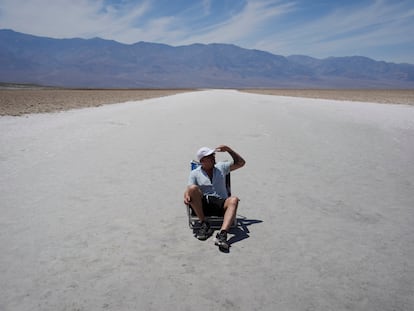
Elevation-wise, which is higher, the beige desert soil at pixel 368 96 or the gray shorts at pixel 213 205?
the gray shorts at pixel 213 205

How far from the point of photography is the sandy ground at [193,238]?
316 cm

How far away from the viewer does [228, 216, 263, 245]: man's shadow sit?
431 cm

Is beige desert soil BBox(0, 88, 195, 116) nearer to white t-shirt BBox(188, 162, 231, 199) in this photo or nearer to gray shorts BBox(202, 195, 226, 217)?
white t-shirt BBox(188, 162, 231, 199)

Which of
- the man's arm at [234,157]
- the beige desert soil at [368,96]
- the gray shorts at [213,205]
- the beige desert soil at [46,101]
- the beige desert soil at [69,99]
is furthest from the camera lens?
the beige desert soil at [368,96]

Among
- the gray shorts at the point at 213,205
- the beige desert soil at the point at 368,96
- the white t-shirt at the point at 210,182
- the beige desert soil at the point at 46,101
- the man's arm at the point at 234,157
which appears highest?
the man's arm at the point at 234,157

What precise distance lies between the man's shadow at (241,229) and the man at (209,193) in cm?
19

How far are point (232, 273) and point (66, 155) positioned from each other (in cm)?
675

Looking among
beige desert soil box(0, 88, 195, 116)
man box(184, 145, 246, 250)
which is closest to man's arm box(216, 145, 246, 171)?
man box(184, 145, 246, 250)

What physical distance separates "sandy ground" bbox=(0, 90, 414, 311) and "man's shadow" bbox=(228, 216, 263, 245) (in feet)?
0.08

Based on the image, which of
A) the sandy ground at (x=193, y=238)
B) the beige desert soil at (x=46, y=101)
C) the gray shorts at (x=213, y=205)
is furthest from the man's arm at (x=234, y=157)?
the beige desert soil at (x=46, y=101)

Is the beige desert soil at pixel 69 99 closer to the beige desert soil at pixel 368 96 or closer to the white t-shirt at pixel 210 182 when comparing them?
the beige desert soil at pixel 368 96

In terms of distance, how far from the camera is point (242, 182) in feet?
22.2

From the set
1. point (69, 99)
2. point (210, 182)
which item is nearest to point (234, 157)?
point (210, 182)

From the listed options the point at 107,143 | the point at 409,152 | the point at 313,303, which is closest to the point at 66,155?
the point at 107,143
